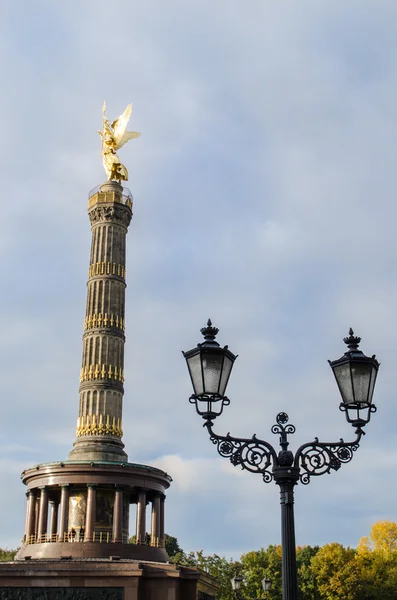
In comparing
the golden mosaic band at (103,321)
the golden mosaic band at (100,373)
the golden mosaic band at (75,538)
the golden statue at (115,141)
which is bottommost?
the golden mosaic band at (75,538)

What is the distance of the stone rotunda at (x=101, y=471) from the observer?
31.7 metres

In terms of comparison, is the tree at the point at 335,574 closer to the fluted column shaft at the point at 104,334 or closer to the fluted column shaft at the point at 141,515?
the fluted column shaft at the point at 141,515

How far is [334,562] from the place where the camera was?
5128 centimetres

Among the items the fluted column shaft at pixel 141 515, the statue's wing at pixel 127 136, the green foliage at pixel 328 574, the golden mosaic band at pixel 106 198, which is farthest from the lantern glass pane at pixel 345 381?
the green foliage at pixel 328 574

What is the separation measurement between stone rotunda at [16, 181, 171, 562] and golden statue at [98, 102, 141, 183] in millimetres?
2084

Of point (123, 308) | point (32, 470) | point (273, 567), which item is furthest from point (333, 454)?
point (273, 567)

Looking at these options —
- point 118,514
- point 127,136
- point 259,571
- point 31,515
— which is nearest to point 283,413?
point 118,514

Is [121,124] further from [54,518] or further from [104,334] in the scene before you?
[54,518]

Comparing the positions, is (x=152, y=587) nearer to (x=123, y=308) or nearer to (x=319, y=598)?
(x=123, y=308)

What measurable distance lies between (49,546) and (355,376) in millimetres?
27032

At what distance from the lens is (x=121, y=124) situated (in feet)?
138

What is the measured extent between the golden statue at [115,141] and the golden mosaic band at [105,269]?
5.33m

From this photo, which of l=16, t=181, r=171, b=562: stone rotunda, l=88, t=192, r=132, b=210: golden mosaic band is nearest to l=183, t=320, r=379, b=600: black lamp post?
l=16, t=181, r=171, b=562: stone rotunda

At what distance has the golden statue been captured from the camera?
4081 centimetres
